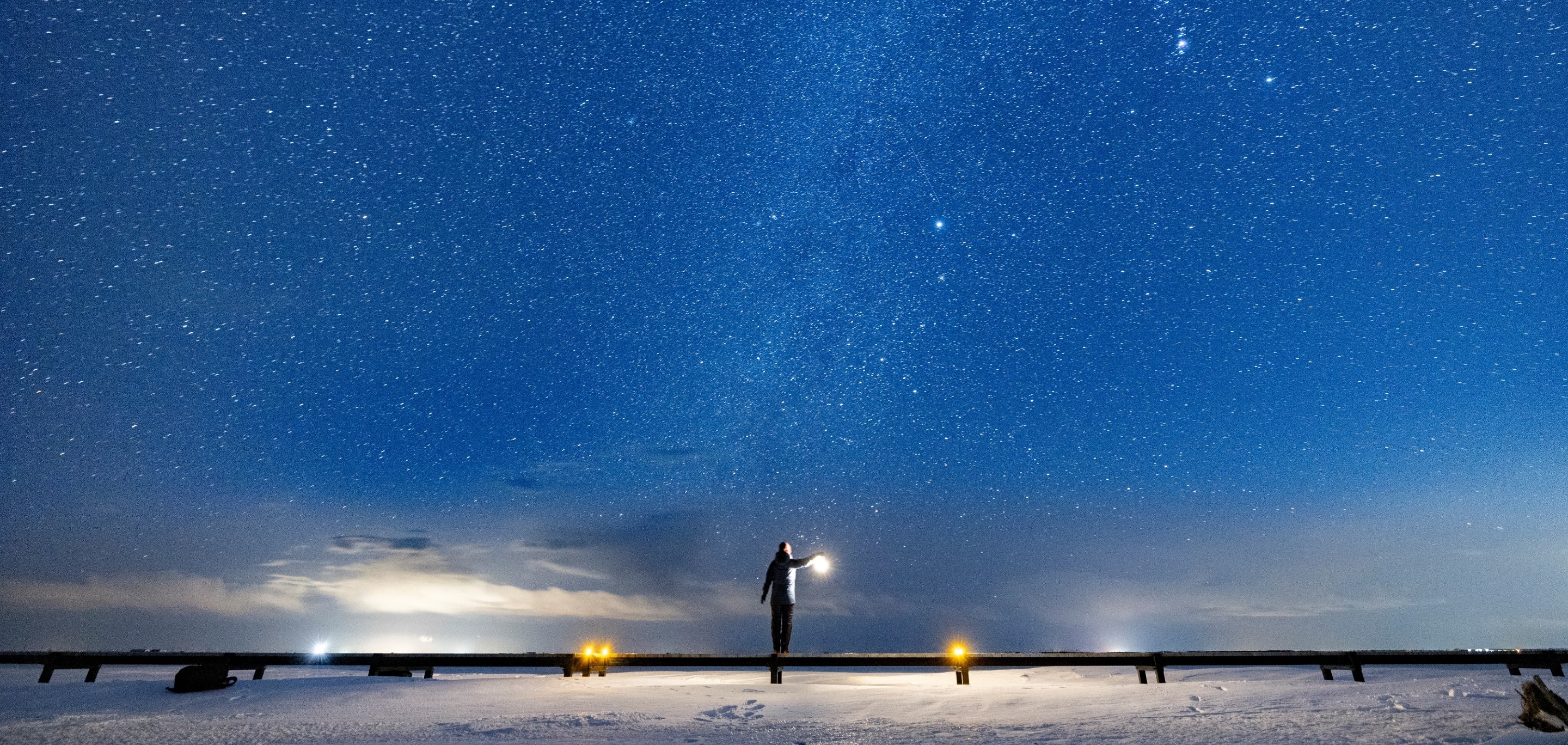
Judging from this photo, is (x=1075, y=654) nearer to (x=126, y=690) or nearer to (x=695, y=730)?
(x=695, y=730)

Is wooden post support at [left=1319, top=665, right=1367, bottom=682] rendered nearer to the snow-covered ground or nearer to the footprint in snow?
the snow-covered ground

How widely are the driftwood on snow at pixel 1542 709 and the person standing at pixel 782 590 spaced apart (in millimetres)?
8903

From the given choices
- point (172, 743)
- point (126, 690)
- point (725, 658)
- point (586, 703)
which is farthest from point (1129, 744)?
point (126, 690)

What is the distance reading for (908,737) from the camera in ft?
20.9

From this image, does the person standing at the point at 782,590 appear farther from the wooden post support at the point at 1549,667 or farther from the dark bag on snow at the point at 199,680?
the wooden post support at the point at 1549,667

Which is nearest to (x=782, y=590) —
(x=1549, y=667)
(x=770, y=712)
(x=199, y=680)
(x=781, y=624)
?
(x=781, y=624)

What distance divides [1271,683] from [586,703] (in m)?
8.73

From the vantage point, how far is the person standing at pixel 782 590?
495 inches

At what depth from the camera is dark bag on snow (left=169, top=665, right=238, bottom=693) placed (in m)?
8.92

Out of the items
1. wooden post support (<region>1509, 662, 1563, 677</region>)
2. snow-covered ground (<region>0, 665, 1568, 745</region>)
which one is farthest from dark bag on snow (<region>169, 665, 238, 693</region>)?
wooden post support (<region>1509, 662, 1563, 677</region>)

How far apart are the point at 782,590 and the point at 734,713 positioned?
4.99 meters

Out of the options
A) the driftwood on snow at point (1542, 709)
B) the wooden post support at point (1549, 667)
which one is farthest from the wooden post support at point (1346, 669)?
the driftwood on snow at point (1542, 709)

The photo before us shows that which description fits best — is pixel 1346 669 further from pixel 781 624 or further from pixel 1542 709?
pixel 781 624

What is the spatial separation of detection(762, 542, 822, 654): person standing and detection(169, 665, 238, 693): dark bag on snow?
25.8 ft
